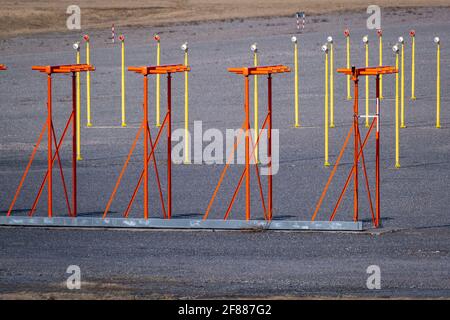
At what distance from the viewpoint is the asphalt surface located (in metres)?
17.5

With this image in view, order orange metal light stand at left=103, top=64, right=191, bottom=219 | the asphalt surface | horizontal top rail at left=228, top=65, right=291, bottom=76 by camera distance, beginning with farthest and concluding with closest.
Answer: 1. orange metal light stand at left=103, top=64, right=191, bottom=219
2. horizontal top rail at left=228, top=65, right=291, bottom=76
3. the asphalt surface

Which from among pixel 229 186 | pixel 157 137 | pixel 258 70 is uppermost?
pixel 258 70

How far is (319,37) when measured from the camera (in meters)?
48.7

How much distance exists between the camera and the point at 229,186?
2586cm

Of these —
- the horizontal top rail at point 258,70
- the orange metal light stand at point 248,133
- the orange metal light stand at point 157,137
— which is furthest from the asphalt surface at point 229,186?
the horizontal top rail at point 258,70

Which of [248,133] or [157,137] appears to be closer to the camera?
[248,133]

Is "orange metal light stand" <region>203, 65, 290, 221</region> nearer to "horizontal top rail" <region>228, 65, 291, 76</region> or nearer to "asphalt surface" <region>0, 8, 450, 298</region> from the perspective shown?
"horizontal top rail" <region>228, 65, 291, 76</region>

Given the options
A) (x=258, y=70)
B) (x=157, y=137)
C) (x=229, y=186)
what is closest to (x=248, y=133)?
(x=258, y=70)

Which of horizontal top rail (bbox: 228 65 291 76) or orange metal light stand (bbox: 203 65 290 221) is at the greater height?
horizontal top rail (bbox: 228 65 291 76)

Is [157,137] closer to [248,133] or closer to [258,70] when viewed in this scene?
[248,133]

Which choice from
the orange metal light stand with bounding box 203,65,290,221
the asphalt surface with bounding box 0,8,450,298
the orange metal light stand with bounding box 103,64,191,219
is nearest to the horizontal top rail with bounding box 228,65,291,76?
the orange metal light stand with bounding box 203,65,290,221
